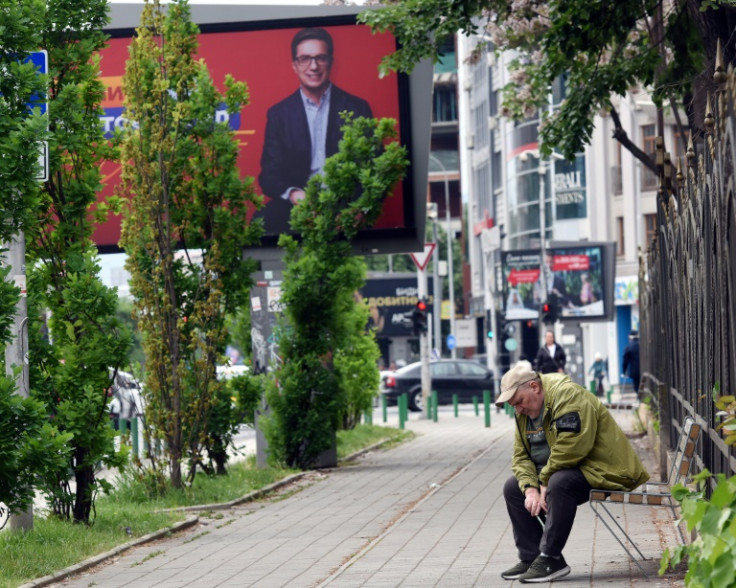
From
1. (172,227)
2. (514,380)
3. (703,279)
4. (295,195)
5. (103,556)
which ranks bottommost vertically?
(103,556)

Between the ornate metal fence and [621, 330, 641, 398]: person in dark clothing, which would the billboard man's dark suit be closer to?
the ornate metal fence

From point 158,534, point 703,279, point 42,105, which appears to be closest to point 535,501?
point 703,279

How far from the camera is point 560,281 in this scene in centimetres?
5591

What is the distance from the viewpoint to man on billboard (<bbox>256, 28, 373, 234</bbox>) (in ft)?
72.8

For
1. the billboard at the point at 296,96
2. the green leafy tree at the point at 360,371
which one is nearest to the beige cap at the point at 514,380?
the billboard at the point at 296,96

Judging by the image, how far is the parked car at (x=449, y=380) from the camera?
156 ft

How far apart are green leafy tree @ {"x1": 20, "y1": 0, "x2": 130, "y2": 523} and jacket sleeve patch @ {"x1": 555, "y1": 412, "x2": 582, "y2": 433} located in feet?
16.1

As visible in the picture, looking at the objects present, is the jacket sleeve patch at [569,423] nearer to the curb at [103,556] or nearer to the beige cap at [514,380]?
the beige cap at [514,380]

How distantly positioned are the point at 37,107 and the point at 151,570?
3.31m

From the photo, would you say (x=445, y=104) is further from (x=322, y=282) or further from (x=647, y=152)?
(x=322, y=282)

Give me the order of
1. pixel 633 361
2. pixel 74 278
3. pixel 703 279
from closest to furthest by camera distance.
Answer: pixel 703 279 → pixel 74 278 → pixel 633 361

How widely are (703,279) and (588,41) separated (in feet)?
23.2

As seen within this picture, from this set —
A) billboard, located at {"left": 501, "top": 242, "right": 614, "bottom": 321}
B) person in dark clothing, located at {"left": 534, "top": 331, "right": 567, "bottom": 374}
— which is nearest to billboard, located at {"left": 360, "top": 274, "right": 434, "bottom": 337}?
billboard, located at {"left": 501, "top": 242, "right": 614, "bottom": 321}

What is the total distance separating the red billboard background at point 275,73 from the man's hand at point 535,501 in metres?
13.3
